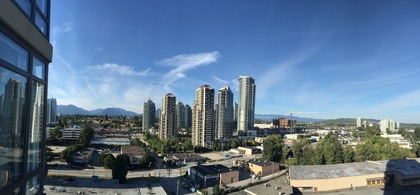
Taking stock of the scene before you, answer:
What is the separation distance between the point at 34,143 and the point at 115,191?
369 inches

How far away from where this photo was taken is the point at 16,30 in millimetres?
1833

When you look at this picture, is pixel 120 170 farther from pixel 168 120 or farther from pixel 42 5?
pixel 168 120

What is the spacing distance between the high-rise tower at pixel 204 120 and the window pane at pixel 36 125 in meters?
26.1

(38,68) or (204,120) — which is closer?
(38,68)

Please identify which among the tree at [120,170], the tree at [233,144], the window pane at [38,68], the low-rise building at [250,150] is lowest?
the low-rise building at [250,150]

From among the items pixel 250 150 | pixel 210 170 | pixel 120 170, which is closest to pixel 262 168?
pixel 210 170

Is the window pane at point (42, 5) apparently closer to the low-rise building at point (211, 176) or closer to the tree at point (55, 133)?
the low-rise building at point (211, 176)

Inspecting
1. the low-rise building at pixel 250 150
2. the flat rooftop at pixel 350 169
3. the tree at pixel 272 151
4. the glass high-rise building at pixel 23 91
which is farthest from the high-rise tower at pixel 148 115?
the glass high-rise building at pixel 23 91

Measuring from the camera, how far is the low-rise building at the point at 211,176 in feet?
45.6

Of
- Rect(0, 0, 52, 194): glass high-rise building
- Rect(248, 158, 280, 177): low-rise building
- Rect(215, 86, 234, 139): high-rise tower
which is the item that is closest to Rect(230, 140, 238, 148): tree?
Rect(215, 86, 234, 139): high-rise tower

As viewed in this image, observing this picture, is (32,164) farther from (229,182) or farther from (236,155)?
(236,155)

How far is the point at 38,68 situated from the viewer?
99.3 inches

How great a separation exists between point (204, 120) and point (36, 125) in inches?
1035

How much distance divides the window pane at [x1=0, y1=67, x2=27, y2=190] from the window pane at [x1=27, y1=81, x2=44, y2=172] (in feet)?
0.77
